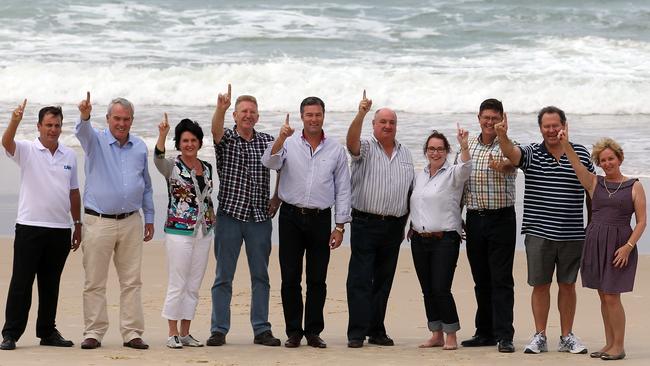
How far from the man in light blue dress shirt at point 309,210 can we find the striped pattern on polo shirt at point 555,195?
1158 mm

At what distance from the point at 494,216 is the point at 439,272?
0.49 meters

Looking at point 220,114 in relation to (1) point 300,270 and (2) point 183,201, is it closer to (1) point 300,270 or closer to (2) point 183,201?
(2) point 183,201

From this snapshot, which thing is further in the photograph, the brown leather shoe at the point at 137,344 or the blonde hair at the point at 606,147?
the brown leather shoe at the point at 137,344

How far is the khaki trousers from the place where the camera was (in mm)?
7539

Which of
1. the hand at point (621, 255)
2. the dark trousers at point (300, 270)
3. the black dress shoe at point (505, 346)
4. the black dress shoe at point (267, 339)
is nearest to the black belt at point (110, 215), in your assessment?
the dark trousers at point (300, 270)

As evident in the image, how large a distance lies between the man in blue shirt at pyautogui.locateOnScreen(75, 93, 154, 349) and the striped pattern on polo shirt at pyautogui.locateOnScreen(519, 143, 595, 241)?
7.80 feet

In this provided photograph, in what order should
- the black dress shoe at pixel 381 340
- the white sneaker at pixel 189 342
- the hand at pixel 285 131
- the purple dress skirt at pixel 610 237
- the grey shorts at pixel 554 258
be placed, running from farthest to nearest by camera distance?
1. the black dress shoe at pixel 381 340
2. the white sneaker at pixel 189 342
3. the grey shorts at pixel 554 258
4. the hand at pixel 285 131
5. the purple dress skirt at pixel 610 237

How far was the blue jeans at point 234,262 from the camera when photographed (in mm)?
7840

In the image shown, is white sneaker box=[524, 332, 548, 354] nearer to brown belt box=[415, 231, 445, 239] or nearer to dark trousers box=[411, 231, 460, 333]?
dark trousers box=[411, 231, 460, 333]

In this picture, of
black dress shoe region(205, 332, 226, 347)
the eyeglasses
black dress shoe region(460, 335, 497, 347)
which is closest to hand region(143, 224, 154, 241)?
black dress shoe region(205, 332, 226, 347)

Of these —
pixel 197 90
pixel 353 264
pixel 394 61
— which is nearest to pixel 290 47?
pixel 394 61

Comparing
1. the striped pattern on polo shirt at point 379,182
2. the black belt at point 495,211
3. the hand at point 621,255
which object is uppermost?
the striped pattern on polo shirt at point 379,182

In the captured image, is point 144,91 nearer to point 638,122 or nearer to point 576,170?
point 638,122

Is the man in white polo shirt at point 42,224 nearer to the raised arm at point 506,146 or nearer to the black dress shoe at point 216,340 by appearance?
the black dress shoe at point 216,340
